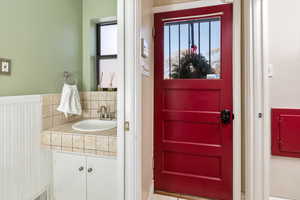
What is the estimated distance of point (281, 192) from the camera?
1.68m

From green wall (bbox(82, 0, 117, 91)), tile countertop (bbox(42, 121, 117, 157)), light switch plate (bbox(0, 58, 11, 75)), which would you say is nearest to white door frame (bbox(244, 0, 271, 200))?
tile countertop (bbox(42, 121, 117, 157))

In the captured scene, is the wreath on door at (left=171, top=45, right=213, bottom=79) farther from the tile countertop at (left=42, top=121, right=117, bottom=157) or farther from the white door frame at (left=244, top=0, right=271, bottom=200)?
the tile countertop at (left=42, top=121, right=117, bottom=157)

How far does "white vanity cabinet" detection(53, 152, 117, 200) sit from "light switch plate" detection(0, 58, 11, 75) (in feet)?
2.65

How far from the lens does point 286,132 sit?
1.65 m

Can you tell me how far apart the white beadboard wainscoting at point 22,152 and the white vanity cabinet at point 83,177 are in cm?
14

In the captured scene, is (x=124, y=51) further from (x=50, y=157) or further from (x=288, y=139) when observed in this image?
(x=288, y=139)

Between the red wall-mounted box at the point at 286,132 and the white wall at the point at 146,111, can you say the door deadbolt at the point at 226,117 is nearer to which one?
the red wall-mounted box at the point at 286,132

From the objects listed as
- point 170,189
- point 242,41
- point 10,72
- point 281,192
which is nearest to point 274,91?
point 242,41

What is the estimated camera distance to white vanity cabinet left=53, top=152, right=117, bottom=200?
4.52 ft

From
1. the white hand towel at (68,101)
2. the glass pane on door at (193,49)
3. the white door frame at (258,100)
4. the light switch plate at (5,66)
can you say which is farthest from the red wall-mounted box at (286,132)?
the light switch plate at (5,66)

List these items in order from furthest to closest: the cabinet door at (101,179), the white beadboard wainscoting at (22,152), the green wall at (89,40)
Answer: the green wall at (89,40) < the cabinet door at (101,179) < the white beadboard wainscoting at (22,152)

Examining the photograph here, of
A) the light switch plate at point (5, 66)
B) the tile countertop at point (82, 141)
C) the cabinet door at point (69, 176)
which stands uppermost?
the light switch plate at point (5, 66)

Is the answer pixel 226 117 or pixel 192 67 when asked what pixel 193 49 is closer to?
pixel 192 67

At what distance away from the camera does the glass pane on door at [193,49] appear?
1.76m
